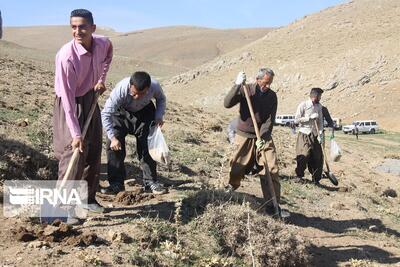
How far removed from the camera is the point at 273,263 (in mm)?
5105

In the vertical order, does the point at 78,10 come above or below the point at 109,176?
above

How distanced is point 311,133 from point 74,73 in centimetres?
559

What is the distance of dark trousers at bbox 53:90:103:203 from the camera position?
495 cm

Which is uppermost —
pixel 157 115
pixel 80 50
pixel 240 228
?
pixel 80 50

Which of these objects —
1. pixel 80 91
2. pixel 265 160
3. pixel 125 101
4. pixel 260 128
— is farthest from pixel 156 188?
pixel 80 91

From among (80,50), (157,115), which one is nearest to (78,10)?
(80,50)

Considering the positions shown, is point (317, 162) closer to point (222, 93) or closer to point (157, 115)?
point (157, 115)

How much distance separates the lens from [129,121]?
20.8ft

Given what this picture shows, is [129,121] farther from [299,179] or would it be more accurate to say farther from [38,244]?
[299,179]

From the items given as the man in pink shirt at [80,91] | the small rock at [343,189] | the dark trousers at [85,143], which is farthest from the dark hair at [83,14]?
the small rock at [343,189]

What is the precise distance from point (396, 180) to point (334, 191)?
3.38 metres

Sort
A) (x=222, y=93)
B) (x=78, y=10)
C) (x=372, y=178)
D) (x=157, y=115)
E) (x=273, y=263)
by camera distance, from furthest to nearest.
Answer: (x=222, y=93), (x=372, y=178), (x=157, y=115), (x=273, y=263), (x=78, y=10)

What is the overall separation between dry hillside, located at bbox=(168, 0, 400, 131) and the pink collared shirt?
2906cm

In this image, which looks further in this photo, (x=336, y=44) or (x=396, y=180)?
(x=336, y=44)
